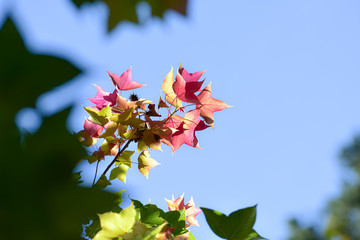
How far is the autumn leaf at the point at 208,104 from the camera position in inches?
32.7

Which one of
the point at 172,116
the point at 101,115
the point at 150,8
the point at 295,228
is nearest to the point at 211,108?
the point at 172,116

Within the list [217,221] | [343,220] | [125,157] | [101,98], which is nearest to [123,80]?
[101,98]

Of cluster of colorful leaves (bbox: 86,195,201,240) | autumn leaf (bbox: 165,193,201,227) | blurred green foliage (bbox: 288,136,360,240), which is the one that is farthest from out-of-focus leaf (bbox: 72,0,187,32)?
blurred green foliage (bbox: 288,136,360,240)

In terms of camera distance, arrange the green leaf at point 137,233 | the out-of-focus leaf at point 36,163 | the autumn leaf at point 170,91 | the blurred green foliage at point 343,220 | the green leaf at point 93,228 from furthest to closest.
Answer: the blurred green foliage at point 343,220, the autumn leaf at point 170,91, the green leaf at point 93,228, the green leaf at point 137,233, the out-of-focus leaf at point 36,163

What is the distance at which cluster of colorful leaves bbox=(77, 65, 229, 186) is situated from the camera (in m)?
0.77

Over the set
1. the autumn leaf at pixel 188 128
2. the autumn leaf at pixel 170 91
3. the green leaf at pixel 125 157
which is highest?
the autumn leaf at pixel 170 91

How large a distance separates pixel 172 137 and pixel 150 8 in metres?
0.51

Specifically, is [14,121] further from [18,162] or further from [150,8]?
[150,8]

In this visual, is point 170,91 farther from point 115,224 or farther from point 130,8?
point 130,8

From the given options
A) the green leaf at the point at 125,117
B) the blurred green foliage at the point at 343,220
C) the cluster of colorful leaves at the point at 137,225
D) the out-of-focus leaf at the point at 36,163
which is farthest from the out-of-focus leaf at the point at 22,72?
the blurred green foliage at the point at 343,220

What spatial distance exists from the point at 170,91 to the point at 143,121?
100mm

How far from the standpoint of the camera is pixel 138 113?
779mm

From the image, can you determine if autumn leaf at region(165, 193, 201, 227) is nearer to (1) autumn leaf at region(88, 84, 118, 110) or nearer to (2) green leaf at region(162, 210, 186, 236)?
(2) green leaf at region(162, 210, 186, 236)

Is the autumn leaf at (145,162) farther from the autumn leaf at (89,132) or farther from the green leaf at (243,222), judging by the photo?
the green leaf at (243,222)
